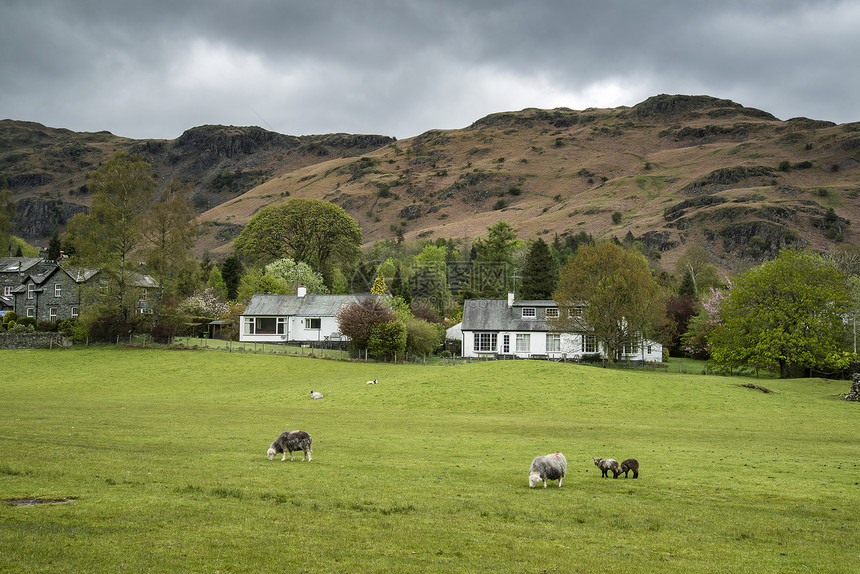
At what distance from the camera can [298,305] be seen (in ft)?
253

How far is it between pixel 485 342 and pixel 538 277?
28.7 metres

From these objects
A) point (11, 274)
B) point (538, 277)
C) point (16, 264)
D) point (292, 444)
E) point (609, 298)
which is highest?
point (16, 264)

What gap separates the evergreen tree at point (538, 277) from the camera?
304 feet

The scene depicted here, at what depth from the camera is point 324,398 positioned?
3800 centimetres

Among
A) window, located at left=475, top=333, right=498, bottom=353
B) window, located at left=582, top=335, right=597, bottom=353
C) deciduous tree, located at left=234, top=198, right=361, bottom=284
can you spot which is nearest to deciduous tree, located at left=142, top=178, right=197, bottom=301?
window, located at left=475, top=333, right=498, bottom=353

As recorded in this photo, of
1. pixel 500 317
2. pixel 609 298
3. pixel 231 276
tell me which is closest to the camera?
pixel 609 298

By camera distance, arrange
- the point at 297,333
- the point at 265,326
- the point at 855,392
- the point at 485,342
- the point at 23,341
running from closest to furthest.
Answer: the point at 855,392
the point at 23,341
the point at 485,342
the point at 297,333
the point at 265,326

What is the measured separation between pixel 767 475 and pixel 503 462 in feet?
24.5

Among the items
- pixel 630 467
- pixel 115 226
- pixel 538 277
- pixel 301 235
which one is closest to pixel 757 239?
pixel 538 277

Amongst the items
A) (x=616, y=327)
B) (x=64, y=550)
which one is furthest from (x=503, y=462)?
(x=616, y=327)

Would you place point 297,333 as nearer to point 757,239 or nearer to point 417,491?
point 417,491

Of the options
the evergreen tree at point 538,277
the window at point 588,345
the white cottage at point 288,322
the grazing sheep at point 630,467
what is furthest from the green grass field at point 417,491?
the evergreen tree at point 538,277

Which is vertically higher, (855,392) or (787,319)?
(787,319)

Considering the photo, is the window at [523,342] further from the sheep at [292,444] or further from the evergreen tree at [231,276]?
the evergreen tree at [231,276]
